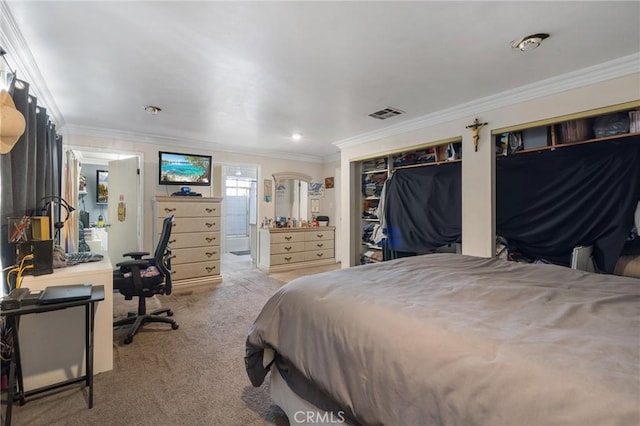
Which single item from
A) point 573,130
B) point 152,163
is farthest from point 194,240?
point 573,130

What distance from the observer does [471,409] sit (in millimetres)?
790

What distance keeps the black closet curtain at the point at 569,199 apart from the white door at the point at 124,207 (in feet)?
16.0

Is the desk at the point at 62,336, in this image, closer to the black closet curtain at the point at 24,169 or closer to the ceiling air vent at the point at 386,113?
the black closet curtain at the point at 24,169

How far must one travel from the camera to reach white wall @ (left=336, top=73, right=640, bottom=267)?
231 cm

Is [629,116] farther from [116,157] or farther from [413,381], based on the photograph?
[116,157]

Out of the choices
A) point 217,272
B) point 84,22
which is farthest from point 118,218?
point 84,22

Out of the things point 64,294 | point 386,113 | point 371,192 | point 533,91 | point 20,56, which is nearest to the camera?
point 64,294

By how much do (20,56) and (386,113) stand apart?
124 inches

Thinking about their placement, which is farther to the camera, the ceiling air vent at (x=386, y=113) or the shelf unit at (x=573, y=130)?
the ceiling air vent at (x=386, y=113)

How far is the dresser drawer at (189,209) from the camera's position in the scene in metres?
4.16

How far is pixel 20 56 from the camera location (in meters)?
2.06

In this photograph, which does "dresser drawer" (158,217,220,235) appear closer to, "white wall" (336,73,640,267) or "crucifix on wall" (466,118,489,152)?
"white wall" (336,73,640,267)

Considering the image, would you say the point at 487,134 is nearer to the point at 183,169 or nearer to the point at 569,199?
the point at 569,199

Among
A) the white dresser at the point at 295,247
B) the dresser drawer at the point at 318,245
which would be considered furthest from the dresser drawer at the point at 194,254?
the dresser drawer at the point at 318,245
